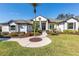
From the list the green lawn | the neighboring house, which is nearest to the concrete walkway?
the green lawn

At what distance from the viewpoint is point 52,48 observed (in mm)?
4559

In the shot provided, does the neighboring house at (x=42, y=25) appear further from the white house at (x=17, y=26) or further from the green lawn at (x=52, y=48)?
the green lawn at (x=52, y=48)

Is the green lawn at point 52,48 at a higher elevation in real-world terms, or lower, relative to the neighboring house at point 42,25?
lower

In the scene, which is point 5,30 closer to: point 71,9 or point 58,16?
point 58,16

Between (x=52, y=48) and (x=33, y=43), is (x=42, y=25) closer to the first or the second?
(x=33, y=43)

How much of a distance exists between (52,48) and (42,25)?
576mm

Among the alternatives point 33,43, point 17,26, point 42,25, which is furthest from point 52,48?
point 17,26

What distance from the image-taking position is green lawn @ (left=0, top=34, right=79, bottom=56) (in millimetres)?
4523

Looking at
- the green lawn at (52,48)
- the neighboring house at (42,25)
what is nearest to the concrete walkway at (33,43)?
the green lawn at (52,48)

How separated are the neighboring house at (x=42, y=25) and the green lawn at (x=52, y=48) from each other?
25cm

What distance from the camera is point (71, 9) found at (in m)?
4.54

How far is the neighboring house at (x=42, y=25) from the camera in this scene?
4609mm

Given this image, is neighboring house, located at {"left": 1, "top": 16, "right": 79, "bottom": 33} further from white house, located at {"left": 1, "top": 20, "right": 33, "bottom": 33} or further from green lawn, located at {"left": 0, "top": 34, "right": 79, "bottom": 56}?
green lawn, located at {"left": 0, "top": 34, "right": 79, "bottom": 56}

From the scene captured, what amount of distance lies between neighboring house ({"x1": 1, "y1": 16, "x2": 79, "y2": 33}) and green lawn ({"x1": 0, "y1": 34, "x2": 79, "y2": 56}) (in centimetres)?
25
